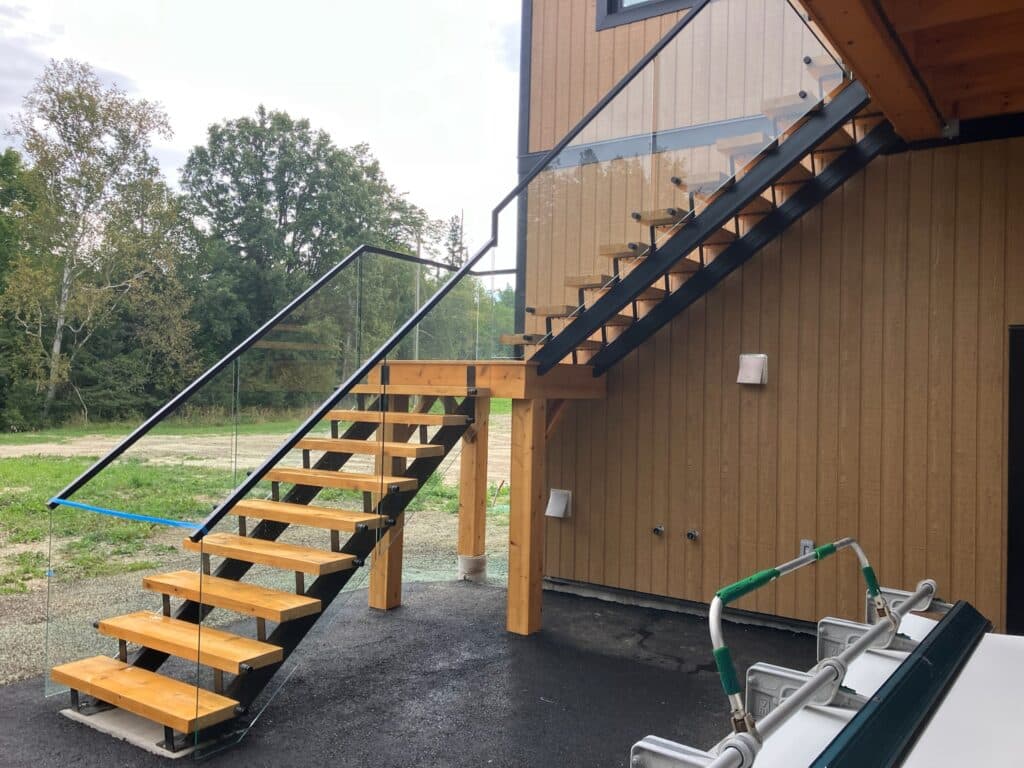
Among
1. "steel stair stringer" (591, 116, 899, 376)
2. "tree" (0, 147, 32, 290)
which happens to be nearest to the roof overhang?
"steel stair stringer" (591, 116, 899, 376)

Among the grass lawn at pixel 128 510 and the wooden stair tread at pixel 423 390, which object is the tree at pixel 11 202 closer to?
the grass lawn at pixel 128 510

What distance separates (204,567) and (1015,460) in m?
4.35

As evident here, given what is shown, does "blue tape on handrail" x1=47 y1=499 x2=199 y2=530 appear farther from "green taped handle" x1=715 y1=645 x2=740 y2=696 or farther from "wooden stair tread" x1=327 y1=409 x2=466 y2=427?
"green taped handle" x1=715 y1=645 x2=740 y2=696

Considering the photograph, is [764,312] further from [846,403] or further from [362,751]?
[362,751]

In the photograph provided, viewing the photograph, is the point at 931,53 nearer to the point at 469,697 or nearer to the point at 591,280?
the point at 591,280

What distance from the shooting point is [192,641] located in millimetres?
3287

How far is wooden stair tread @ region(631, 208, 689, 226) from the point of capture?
171 inches

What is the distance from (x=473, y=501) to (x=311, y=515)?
2.21m

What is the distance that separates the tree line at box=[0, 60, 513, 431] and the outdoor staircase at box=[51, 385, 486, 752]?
11.5 metres

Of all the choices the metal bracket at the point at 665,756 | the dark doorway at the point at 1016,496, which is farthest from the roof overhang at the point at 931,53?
the metal bracket at the point at 665,756

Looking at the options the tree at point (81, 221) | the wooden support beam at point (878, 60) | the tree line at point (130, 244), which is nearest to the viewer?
the wooden support beam at point (878, 60)

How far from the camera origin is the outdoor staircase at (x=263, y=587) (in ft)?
10.4

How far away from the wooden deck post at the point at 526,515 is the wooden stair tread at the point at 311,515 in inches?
41.0

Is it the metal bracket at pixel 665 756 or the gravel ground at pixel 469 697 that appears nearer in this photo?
the metal bracket at pixel 665 756
